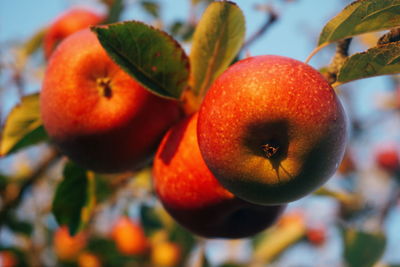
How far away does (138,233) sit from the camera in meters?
2.49

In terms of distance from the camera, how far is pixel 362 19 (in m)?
0.86

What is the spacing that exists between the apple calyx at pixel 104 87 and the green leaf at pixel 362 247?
3.38ft

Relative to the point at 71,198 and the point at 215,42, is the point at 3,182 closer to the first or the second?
A: the point at 71,198

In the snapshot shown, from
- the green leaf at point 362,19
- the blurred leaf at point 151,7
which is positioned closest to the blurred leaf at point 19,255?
the blurred leaf at point 151,7

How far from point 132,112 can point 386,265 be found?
50.7 inches

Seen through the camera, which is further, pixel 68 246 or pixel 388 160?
pixel 388 160

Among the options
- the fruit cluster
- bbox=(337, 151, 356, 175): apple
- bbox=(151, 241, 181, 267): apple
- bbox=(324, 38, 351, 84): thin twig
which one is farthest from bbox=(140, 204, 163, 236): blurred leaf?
bbox=(337, 151, 356, 175): apple

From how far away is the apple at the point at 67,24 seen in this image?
1.91 metres

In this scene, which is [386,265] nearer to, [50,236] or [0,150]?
[0,150]

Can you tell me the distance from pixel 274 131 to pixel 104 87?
0.41m

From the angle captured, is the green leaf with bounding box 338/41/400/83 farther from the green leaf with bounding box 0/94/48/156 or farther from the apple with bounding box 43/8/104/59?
the apple with bounding box 43/8/104/59

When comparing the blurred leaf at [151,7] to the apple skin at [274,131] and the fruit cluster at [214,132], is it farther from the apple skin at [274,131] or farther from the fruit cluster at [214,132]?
the apple skin at [274,131]

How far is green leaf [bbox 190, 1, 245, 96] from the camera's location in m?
0.97

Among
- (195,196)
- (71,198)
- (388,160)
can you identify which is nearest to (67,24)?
(71,198)
